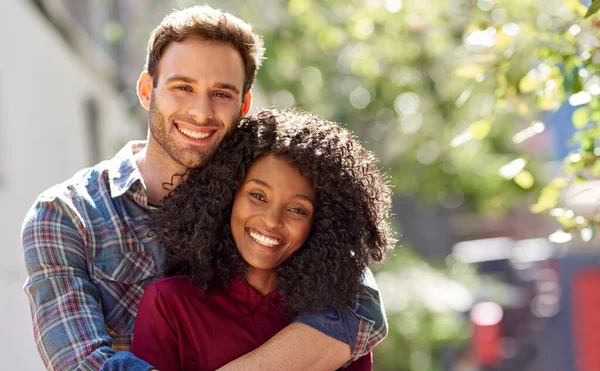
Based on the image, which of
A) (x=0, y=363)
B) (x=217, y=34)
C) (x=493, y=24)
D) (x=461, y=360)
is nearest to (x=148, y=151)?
(x=217, y=34)

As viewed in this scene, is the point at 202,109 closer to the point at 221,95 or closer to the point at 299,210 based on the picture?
the point at 221,95

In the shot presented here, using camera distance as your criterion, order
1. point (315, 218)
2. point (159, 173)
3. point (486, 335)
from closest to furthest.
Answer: point (315, 218), point (159, 173), point (486, 335)

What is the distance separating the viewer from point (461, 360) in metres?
13.6

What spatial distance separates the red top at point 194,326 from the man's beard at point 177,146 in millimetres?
401

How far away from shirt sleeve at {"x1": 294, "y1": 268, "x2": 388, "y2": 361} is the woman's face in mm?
220

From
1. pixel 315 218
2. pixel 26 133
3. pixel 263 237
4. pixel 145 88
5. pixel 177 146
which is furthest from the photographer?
pixel 26 133

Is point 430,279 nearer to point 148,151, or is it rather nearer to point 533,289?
point 533,289

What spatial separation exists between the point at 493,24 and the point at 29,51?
6.24 m

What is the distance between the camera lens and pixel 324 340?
2.83 m

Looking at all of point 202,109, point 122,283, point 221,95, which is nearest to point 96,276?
point 122,283

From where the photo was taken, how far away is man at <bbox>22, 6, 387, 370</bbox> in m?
2.76

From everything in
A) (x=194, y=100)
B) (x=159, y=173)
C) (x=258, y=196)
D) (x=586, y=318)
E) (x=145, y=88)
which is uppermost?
(x=586, y=318)

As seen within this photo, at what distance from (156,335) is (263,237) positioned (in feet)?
1.37

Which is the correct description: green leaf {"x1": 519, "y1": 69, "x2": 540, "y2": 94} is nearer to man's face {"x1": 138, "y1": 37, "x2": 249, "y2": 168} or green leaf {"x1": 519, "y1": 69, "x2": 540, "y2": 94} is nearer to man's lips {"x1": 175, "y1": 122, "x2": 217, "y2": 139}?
man's face {"x1": 138, "y1": 37, "x2": 249, "y2": 168}
